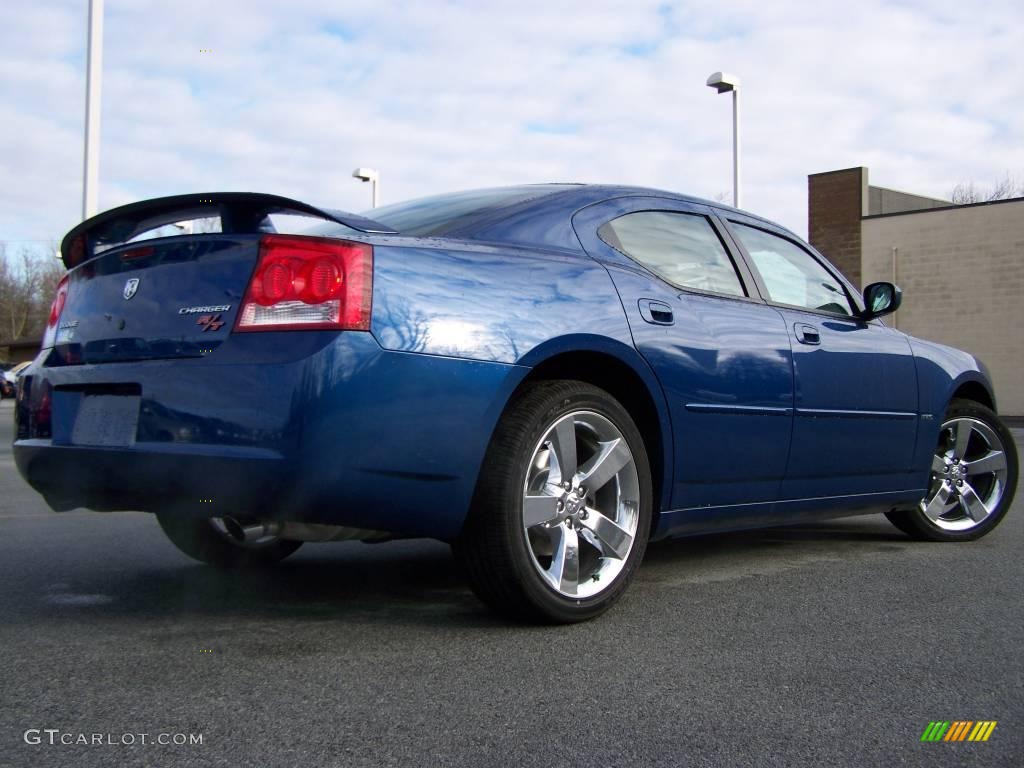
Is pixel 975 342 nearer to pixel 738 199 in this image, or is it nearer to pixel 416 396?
pixel 738 199

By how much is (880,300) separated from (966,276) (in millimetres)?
24642

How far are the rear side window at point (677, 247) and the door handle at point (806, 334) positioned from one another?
29cm

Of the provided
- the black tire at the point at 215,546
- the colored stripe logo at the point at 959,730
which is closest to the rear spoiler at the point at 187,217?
the black tire at the point at 215,546

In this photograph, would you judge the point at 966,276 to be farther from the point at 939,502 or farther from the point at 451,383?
the point at 451,383

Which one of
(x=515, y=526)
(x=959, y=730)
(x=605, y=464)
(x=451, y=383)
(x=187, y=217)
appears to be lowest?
(x=959, y=730)

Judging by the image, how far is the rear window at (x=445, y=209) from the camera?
149 inches

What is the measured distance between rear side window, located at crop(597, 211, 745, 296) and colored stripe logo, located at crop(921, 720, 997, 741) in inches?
77.8

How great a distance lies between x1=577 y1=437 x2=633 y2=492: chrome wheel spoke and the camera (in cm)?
368

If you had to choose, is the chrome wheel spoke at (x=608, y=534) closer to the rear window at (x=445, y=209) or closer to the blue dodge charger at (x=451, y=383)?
the blue dodge charger at (x=451, y=383)

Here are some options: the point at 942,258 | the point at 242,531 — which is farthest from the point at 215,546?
the point at 942,258

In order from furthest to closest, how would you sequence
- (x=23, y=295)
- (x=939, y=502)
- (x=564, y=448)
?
(x=23, y=295), (x=939, y=502), (x=564, y=448)

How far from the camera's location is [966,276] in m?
27.8

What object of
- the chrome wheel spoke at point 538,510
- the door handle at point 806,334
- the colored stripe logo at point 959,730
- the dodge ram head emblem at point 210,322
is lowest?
the colored stripe logo at point 959,730

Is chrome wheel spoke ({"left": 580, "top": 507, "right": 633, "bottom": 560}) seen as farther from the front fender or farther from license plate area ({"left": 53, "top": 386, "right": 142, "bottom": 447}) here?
the front fender
